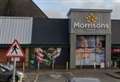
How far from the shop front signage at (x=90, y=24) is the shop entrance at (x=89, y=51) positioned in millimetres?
1289

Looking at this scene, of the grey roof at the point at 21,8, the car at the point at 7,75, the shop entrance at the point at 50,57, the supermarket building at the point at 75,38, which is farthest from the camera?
the grey roof at the point at 21,8

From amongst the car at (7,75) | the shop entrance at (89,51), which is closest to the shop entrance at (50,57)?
the shop entrance at (89,51)

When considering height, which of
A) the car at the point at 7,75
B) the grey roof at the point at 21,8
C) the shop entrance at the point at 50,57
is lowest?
the car at the point at 7,75

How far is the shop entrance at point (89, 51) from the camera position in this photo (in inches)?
2024

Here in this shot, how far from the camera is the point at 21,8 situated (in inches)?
2805

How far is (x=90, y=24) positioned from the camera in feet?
169

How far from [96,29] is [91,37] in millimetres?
1201

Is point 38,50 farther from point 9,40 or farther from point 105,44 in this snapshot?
point 105,44

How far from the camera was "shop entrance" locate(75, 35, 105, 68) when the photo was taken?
51406 millimetres

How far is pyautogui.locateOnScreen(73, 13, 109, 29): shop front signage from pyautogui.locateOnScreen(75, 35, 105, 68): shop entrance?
1289 mm

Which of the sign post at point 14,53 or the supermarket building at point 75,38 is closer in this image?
the sign post at point 14,53

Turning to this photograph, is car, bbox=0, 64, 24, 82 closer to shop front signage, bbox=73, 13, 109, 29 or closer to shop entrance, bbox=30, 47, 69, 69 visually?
shop entrance, bbox=30, 47, 69, 69

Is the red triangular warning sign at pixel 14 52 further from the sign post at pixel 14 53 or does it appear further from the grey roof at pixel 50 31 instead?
the grey roof at pixel 50 31

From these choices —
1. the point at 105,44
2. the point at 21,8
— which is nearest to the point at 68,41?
the point at 105,44
